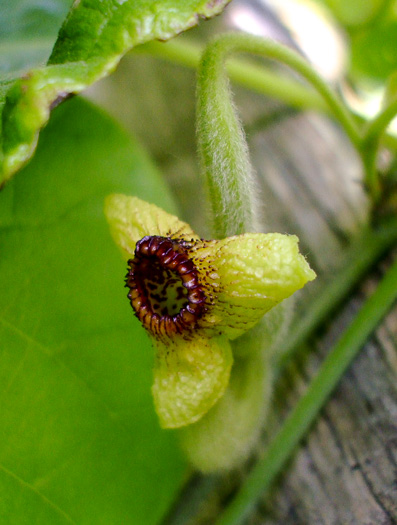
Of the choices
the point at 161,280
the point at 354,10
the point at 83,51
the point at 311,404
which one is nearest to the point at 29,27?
the point at 83,51

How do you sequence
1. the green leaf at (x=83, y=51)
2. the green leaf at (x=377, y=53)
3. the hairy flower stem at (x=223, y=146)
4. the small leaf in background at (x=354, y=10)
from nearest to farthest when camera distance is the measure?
the green leaf at (x=83, y=51)
the hairy flower stem at (x=223, y=146)
the green leaf at (x=377, y=53)
the small leaf in background at (x=354, y=10)

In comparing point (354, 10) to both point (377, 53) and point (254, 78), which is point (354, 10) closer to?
point (377, 53)

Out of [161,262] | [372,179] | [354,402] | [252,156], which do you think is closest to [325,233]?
[372,179]

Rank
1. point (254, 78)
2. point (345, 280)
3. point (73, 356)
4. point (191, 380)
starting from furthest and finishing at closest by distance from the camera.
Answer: point (254, 78)
point (345, 280)
point (73, 356)
point (191, 380)

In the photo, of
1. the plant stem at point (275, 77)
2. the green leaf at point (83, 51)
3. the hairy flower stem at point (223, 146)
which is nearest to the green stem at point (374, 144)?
the plant stem at point (275, 77)

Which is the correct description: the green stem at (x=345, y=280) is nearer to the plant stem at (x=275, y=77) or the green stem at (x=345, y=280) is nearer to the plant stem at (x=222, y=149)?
the plant stem at (x=275, y=77)

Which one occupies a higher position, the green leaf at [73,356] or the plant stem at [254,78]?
the plant stem at [254,78]
